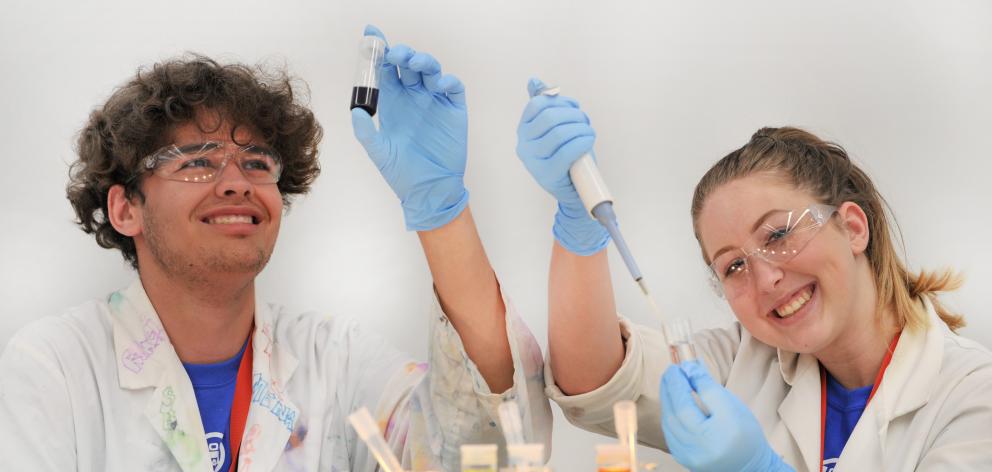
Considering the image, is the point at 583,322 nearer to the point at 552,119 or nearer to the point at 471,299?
the point at 471,299

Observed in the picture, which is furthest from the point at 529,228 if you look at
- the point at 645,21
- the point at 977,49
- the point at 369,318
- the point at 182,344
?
the point at 977,49

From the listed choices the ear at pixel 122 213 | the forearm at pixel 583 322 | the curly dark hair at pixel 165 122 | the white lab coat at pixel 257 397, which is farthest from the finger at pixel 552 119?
the ear at pixel 122 213

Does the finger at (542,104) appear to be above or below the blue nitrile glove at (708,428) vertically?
above

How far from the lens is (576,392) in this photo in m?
1.90

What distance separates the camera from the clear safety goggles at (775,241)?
1.81m

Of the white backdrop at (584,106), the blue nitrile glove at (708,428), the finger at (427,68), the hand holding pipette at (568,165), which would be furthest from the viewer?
the white backdrop at (584,106)

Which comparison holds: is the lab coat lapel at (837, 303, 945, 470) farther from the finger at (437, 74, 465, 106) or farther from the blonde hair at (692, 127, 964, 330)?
the finger at (437, 74, 465, 106)

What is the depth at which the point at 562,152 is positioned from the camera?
1.66 meters

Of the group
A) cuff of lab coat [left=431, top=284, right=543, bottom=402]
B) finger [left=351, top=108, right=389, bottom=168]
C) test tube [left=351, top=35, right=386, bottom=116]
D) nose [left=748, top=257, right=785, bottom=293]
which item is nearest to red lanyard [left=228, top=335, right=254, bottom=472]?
cuff of lab coat [left=431, top=284, right=543, bottom=402]

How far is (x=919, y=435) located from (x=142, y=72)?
80.3 inches

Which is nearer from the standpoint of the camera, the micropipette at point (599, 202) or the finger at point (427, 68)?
the micropipette at point (599, 202)

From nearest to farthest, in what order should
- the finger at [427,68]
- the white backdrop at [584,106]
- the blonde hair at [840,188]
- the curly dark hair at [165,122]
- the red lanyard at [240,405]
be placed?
the finger at [427,68]
the blonde hair at [840,188]
the red lanyard at [240,405]
the curly dark hair at [165,122]
the white backdrop at [584,106]

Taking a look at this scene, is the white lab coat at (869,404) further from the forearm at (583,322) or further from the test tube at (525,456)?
the test tube at (525,456)

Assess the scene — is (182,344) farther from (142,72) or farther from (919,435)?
(919,435)
